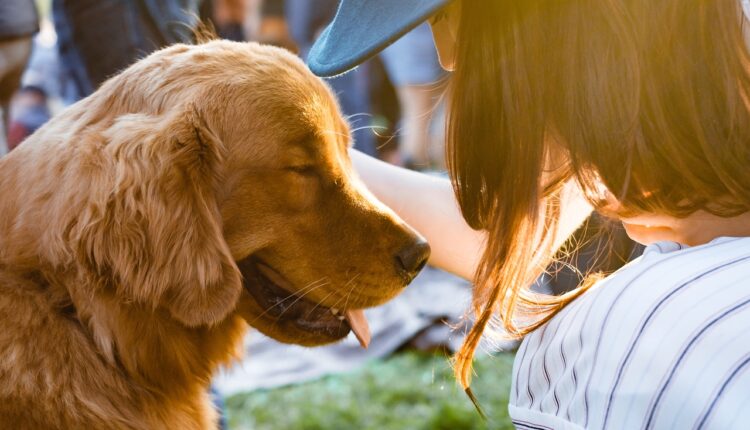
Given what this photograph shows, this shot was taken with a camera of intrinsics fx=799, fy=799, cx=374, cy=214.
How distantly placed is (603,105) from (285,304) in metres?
1.17

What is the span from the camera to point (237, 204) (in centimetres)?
228

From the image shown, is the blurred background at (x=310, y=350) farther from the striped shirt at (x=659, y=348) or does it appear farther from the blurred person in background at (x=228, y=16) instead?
the striped shirt at (x=659, y=348)

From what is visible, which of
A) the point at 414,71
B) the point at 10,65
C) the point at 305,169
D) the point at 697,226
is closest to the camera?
the point at 697,226

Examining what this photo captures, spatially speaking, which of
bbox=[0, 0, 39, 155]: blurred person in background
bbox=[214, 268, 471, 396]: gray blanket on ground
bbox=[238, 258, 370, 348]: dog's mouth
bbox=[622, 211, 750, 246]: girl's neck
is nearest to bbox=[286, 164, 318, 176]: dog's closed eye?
bbox=[238, 258, 370, 348]: dog's mouth

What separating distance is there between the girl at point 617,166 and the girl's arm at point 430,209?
32.5 inches

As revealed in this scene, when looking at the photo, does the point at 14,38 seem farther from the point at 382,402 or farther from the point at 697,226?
the point at 697,226

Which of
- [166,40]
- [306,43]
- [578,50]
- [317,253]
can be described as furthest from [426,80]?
[578,50]

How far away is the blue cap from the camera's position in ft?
5.11

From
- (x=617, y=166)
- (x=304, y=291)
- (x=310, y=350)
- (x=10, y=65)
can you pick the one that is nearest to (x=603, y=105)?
(x=617, y=166)

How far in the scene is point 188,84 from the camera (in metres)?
2.26

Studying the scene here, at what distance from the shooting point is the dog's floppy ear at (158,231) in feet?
6.59

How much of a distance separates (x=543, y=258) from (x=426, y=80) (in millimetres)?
6509

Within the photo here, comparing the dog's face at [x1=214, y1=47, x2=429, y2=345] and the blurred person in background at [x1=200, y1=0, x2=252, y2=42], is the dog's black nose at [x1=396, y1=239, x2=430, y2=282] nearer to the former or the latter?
the dog's face at [x1=214, y1=47, x2=429, y2=345]

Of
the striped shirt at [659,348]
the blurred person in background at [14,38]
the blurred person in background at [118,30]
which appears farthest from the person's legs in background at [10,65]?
the striped shirt at [659,348]
